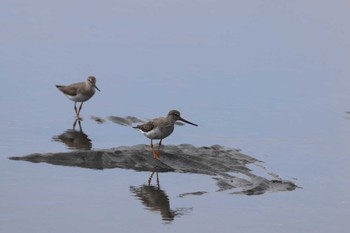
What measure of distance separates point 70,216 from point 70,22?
18.4m

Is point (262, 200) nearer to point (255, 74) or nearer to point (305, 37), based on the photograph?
point (255, 74)

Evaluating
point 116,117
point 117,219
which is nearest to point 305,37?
point 116,117

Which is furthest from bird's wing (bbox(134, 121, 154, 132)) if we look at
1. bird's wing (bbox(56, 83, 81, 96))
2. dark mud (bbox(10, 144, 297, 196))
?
bird's wing (bbox(56, 83, 81, 96))

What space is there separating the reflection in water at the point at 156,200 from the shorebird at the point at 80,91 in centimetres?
608

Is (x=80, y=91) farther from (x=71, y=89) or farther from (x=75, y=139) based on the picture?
(x=75, y=139)

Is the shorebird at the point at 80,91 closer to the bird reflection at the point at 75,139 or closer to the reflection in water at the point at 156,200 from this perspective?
the bird reflection at the point at 75,139

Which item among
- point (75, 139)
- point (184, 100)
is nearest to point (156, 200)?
point (75, 139)

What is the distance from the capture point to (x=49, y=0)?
116 feet

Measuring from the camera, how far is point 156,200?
13.9 m

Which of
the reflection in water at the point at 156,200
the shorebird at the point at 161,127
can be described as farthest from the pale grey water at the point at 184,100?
the shorebird at the point at 161,127

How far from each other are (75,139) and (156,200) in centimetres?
437

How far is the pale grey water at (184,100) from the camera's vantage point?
13438 mm

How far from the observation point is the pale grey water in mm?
13438

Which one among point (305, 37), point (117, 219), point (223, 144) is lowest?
point (117, 219)
